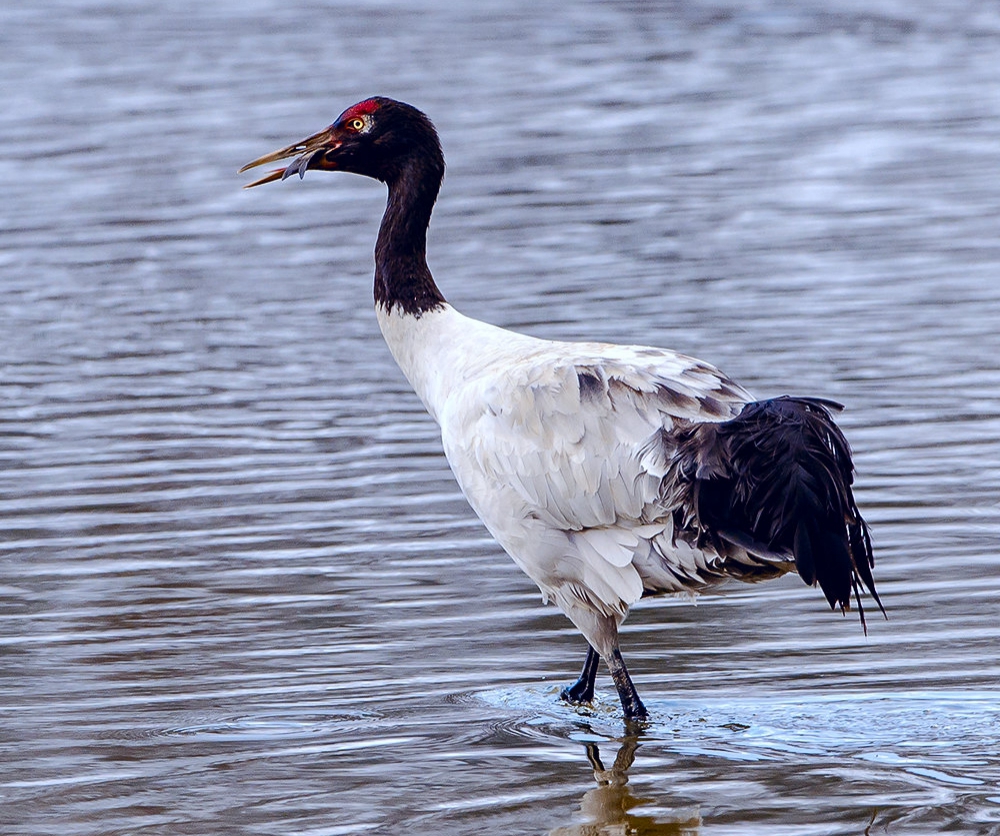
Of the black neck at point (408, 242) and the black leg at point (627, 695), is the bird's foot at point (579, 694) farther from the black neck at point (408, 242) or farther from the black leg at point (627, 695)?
the black neck at point (408, 242)

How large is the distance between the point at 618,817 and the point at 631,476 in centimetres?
112

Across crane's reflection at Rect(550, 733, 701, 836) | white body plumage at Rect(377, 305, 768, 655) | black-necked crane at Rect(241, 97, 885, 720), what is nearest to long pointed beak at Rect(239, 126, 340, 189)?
black-necked crane at Rect(241, 97, 885, 720)

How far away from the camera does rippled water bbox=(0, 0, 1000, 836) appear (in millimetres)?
Result: 5672

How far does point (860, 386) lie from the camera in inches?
379

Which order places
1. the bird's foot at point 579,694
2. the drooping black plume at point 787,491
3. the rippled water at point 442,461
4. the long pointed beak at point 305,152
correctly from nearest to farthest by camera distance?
the drooping black plume at point 787,491, the rippled water at point 442,461, the bird's foot at point 579,694, the long pointed beak at point 305,152

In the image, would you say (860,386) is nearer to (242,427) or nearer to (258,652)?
(242,427)

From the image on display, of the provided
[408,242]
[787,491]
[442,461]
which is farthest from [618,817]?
[442,461]

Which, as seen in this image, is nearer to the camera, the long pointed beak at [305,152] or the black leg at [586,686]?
the black leg at [586,686]

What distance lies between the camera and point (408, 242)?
24.3 feet

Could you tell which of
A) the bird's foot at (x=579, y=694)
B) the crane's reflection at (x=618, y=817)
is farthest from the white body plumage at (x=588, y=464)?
the crane's reflection at (x=618, y=817)

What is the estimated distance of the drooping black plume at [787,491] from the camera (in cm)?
555

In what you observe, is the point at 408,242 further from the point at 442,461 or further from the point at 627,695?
the point at 627,695

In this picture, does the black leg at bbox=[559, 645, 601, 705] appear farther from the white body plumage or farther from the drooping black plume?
the drooping black plume

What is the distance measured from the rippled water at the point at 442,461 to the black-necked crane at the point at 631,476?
47 cm
